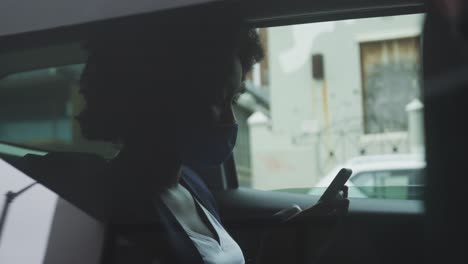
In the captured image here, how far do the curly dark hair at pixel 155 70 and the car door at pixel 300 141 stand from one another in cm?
5

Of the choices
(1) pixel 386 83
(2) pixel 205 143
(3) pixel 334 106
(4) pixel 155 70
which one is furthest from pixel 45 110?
(1) pixel 386 83

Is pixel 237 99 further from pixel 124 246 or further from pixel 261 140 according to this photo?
pixel 124 246

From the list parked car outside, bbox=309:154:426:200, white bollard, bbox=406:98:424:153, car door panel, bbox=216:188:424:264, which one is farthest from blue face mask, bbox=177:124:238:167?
white bollard, bbox=406:98:424:153

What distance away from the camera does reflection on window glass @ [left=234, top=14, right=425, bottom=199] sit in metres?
1.35

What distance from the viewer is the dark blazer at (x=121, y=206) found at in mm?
1460

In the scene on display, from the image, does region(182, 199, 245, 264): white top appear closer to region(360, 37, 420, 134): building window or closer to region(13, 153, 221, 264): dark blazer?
region(13, 153, 221, 264): dark blazer

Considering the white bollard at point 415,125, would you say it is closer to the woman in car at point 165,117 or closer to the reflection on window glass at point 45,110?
the woman in car at point 165,117

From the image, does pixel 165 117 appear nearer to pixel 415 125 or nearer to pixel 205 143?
pixel 205 143

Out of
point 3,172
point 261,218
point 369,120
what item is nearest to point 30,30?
point 3,172

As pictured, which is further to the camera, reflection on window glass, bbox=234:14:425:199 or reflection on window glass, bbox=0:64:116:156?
reflection on window glass, bbox=0:64:116:156

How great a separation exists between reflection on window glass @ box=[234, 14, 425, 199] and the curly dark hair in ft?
0.25

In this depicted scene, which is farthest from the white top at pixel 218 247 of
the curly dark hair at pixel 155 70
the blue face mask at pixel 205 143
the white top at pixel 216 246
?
the curly dark hair at pixel 155 70

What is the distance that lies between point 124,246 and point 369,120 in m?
0.62

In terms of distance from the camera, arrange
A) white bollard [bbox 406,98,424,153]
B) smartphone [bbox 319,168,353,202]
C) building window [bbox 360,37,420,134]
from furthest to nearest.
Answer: smartphone [bbox 319,168,353,202] → building window [bbox 360,37,420,134] → white bollard [bbox 406,98,424,153]
